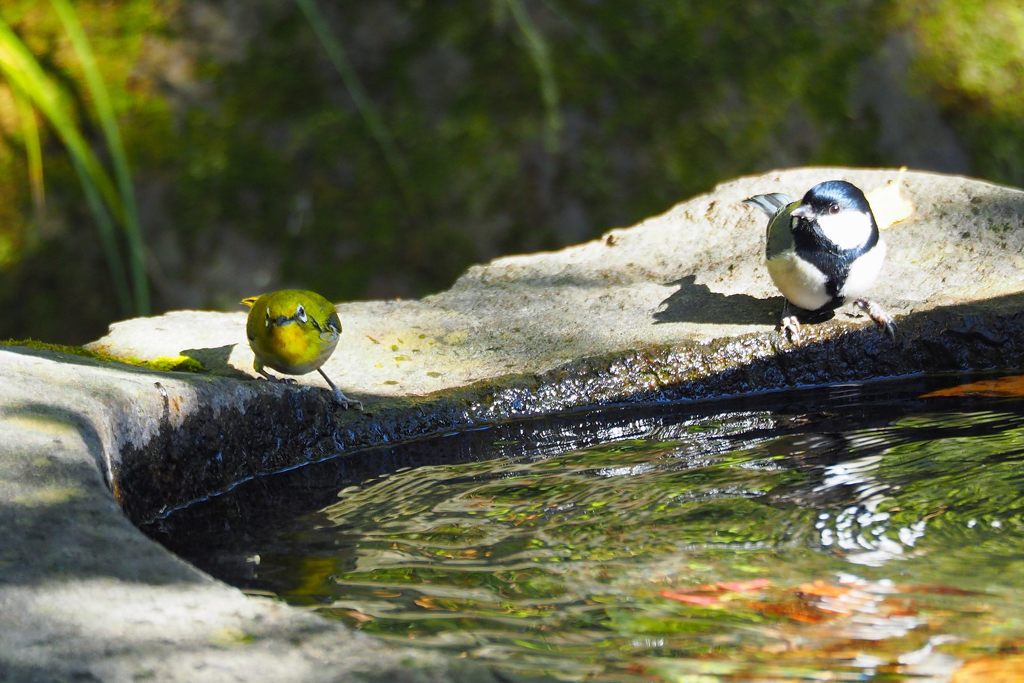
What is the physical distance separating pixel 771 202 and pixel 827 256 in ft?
2.65

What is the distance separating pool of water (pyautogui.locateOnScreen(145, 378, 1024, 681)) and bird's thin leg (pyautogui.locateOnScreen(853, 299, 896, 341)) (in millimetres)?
312

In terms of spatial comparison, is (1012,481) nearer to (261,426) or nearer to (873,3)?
(261,426)

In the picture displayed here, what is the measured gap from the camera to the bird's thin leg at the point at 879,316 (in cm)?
446

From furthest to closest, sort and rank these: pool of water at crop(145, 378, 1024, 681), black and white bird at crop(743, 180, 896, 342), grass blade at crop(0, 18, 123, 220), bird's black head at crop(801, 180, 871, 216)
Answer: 1. bird's black head at crop(801, 180, 871, 216)
2. black and white bird at crop(743, 180, 896, 342)
3. grass blade at crop(0, 18, 123, 220)
4. pool of water at crop(145, 378, 1024, 681)

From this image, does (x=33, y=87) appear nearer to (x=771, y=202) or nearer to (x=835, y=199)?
(x=835, y=199)

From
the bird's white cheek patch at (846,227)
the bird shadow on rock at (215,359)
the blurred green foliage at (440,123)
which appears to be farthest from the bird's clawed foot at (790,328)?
the blurred green foliage at (440,123)

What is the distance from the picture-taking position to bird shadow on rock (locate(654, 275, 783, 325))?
15.1ft

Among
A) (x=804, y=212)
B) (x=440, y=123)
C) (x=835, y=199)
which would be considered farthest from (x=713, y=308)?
(x=440, y=123)

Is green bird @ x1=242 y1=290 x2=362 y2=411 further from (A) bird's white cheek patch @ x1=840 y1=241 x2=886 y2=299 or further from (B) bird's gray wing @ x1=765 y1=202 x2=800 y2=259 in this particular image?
(A) bird's white cheek patch @ x1=840 y1=241 x2=886 y2=299

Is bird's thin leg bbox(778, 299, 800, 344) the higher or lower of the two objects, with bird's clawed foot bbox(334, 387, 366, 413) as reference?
lower

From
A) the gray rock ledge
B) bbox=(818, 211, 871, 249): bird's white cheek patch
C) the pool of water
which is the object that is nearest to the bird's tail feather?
the gray rock ledge

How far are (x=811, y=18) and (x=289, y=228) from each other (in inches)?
133

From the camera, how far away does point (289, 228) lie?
6.77 meters

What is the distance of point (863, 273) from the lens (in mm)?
4391
